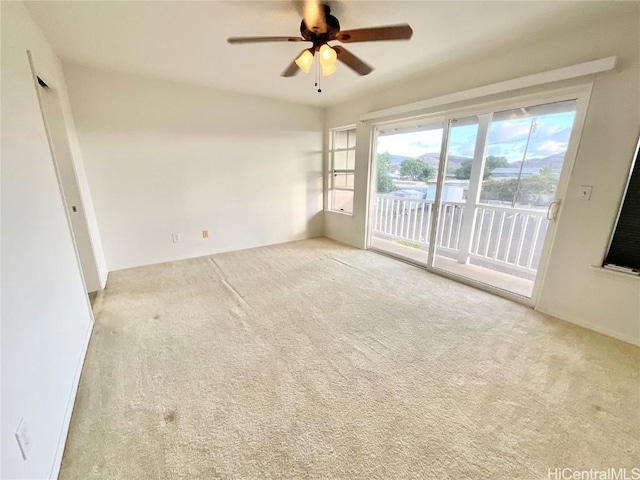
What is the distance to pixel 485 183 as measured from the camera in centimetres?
335

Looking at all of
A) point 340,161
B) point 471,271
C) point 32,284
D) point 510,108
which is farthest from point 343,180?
point 32,284

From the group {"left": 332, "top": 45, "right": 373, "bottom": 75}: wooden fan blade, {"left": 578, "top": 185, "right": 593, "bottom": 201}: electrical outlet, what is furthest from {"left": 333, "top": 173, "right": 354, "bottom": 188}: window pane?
{"left": 578, "top": 185, "right": 593, "bottom": 201}: electrical outlet

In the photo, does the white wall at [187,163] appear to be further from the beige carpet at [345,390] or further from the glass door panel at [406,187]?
the glass door panel at [406,187]

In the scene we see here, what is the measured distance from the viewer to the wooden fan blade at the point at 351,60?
6.11ft

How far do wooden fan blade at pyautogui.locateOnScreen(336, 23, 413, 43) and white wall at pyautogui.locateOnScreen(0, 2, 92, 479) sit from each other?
1852 millimetres

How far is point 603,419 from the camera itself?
53.6 inches

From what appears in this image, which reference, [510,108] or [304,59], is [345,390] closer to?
[304,59]

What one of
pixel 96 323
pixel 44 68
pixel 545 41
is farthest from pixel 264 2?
pixel 96 323

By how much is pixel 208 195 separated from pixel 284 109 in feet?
5.88

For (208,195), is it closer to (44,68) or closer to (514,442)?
(44,68)

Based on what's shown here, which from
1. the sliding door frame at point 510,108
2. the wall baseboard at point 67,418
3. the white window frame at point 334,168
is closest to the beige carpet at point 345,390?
the wall baseboard at point 67,418

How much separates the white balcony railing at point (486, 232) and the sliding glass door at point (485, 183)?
10mm

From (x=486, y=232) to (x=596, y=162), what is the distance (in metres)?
1.62

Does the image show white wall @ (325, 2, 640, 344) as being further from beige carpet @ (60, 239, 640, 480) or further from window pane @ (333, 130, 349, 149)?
window pane @ (333, 130, 349, 149)
